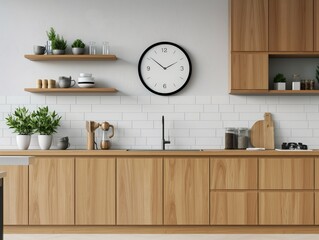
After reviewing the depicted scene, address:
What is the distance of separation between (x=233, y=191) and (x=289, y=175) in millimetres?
546

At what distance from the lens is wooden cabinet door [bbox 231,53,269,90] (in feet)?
18.0

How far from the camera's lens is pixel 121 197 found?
5250 millimetres

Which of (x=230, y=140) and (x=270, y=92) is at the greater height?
(x=270, y=92)

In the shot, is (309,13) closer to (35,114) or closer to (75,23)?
(75,23)

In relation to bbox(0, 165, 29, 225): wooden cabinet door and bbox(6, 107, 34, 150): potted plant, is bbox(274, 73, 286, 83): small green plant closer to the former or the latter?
bbox(6, 107, 34, 150): potted plant

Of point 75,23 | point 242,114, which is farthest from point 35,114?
point 242,114

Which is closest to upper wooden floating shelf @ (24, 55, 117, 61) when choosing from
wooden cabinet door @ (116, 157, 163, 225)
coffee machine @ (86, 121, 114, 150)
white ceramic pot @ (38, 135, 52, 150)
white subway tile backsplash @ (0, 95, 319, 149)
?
white subway tile backsplash @ (0, 95, 319, 149)

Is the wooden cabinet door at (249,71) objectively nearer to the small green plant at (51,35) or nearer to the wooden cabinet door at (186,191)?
the wooden cabinet door at (186,191)

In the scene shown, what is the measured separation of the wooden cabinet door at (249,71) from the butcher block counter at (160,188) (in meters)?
0.71

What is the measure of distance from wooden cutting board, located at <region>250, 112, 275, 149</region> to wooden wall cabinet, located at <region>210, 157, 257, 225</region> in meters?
0.57

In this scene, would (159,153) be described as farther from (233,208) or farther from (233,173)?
(233,208)

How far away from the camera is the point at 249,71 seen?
550cm

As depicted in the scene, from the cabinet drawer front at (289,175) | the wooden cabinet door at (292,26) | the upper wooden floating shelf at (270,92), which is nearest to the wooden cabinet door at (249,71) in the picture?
the upper wooden floating shelf at (270,92)

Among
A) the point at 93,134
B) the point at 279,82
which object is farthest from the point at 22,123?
the point at 279,82
